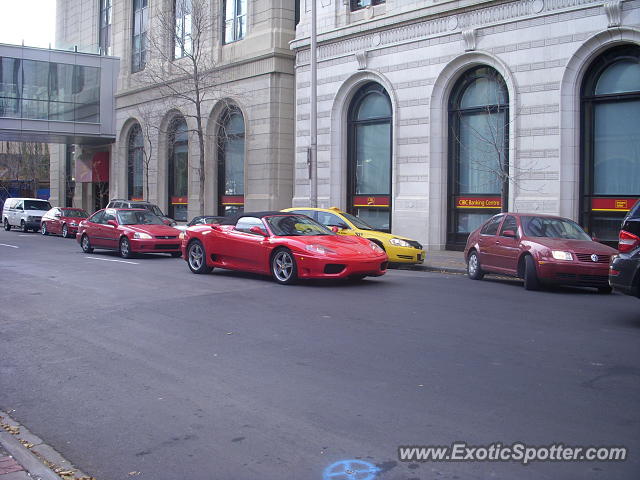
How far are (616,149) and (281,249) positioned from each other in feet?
37.0

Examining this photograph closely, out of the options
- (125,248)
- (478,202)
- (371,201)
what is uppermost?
(371,201)

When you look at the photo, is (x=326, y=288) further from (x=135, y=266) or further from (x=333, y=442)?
(x=333, y=442)

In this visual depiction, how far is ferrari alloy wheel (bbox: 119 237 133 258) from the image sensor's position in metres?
19.7

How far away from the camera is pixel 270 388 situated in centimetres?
619

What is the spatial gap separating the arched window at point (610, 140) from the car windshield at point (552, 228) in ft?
19.0

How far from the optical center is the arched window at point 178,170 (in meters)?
36.2

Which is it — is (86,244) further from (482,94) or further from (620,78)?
(620,78)

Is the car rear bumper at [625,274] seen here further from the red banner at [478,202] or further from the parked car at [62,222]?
the parked car at [62,222]

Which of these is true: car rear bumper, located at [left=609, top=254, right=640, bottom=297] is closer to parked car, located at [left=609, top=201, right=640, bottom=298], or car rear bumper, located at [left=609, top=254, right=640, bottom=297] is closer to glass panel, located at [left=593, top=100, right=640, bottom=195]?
parked car, located at [left=609, top=201, right=640, bottom=298]

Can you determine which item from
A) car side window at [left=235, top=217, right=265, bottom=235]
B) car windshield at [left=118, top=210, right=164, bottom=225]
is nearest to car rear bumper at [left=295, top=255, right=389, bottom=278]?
car side window at [left=235, top=217, right=265, bottom=235]

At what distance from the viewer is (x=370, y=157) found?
26.1m

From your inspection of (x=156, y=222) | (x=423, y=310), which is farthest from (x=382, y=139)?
(x=423, y=310)

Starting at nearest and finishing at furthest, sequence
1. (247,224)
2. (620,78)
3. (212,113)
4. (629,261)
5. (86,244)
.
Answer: (629,261)
(247,224)
(620,78)
(86,244)
(212,113)

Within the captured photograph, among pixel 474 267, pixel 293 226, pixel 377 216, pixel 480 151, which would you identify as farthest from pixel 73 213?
pixel 474 267
